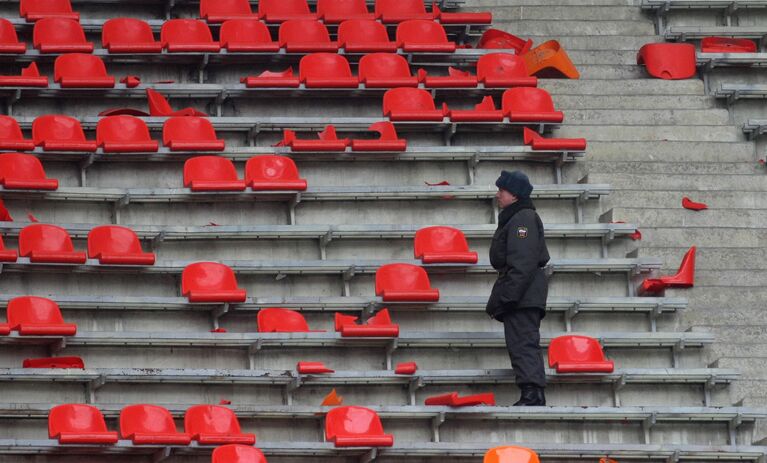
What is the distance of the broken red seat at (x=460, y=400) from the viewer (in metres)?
8.36

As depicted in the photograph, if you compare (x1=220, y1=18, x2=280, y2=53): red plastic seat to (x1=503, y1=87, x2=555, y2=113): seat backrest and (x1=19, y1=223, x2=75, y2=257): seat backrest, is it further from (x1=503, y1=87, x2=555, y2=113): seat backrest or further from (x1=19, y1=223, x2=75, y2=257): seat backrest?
(x1=19, y1=223, x2=75, y2=257): seat backrest

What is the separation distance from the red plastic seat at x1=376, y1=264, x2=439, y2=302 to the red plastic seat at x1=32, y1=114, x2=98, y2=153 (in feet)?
6.50

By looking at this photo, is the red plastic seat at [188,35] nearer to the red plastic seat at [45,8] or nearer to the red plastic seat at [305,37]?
the red plastic seat at [305,37]

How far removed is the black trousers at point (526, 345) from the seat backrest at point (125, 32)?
371 centimetres

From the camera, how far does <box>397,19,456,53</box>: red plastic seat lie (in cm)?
1091

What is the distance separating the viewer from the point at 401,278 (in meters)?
9.06

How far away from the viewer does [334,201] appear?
383 inches

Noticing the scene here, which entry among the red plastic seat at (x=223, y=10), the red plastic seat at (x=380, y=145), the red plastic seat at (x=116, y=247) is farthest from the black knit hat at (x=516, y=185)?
the red plastic seat at (x=223, y=10)

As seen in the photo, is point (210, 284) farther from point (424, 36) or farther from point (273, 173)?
point (424, 36)

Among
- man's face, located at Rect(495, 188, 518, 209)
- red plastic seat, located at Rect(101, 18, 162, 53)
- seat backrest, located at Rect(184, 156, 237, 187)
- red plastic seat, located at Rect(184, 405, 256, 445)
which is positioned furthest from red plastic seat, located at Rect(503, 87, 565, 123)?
red plastic seat, located at Rect(184, 405, 256, 445)

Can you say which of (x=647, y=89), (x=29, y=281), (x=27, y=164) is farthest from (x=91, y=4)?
(x=647, y=89)

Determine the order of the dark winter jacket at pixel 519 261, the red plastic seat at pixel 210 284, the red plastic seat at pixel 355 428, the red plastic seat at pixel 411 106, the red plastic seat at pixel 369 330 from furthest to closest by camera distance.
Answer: the red plastic seat at pixel 411 106, the red plastic seat at pixel 210 284, the red plastic seat at pixel 369 330, the dark winter jacket at pixel 519 261, the red plastic seat at pixel 355 428

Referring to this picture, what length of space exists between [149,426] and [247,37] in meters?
3.63

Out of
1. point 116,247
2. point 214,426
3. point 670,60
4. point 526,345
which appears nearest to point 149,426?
point 214,426
